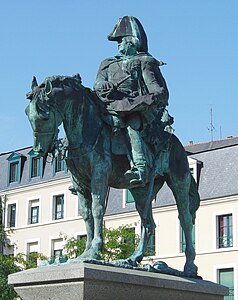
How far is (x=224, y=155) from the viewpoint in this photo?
52031mm

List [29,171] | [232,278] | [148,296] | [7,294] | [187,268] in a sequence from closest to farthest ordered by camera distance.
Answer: [148,296], [187,268], [7,294], [232,278], [29,171]

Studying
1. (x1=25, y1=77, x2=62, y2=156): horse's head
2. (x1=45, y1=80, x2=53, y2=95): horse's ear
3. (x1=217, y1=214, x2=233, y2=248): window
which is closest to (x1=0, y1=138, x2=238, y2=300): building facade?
(x1=217, y1=214, x2=233, y2=248): window

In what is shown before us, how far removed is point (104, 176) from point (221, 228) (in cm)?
3925

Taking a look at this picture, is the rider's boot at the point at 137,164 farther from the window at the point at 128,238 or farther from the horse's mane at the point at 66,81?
the window at the point at 128,238

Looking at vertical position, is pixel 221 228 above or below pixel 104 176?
above

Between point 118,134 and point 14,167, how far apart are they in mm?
52038

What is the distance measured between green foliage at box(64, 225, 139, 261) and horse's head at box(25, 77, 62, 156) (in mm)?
26031

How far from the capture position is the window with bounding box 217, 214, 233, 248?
49.9 metres

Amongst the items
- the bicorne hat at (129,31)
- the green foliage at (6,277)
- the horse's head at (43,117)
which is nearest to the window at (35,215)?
the green foliage at (6,277)

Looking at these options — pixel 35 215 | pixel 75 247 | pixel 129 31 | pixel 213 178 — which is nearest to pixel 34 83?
pixel 129 31

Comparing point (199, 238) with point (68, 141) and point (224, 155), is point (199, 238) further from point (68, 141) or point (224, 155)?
point (68, 141)

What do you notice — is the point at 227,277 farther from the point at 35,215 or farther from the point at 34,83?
the point at 34,83

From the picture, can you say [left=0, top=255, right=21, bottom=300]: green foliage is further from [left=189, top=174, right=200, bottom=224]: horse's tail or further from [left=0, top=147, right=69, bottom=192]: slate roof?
[left=189, top=174, right=200, bottom=224]: horse's tail

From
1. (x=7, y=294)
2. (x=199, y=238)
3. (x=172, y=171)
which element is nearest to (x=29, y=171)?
(x=199, y=238)
